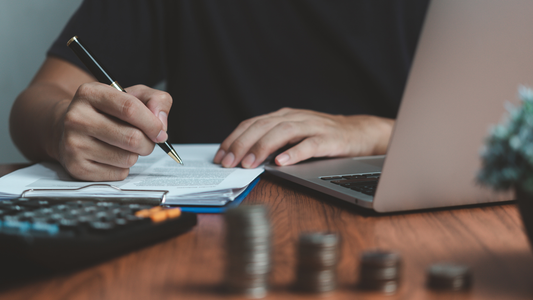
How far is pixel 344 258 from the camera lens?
13.4 inches

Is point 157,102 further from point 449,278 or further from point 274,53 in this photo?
point 274,53

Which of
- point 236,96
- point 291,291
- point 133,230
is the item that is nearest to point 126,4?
point 236,96

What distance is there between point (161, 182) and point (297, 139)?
1.04ft

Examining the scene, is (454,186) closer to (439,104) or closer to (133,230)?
(439,104)

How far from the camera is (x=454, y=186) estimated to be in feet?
1.52

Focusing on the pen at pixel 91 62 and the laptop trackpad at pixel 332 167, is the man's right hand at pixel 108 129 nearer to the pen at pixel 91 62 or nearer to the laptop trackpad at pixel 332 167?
the pen at pixel 91 62

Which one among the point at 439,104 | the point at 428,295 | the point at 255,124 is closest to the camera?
the point at 428,295

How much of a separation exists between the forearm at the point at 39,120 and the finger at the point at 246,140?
300 millimetres

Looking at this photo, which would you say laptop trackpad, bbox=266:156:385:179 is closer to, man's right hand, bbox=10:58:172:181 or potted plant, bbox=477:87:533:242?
man's right hand, bbox=10:58:172:181

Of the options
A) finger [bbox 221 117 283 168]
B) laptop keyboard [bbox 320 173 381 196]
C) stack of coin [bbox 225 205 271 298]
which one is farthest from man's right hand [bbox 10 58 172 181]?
stack of coin [bbox 225 205 271 298]

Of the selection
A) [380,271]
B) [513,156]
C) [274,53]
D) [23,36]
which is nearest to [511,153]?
[513,156]

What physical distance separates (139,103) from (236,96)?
771 millimetres

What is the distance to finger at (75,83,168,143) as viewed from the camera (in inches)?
23.4

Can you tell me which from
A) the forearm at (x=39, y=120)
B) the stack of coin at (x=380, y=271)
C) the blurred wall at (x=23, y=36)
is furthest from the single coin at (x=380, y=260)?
the blurred wall at (x=23, y=36)
